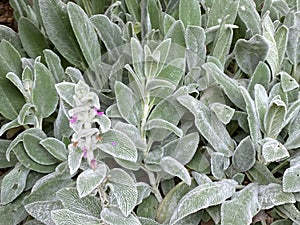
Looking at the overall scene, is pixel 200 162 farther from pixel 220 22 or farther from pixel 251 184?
pixel 220 22

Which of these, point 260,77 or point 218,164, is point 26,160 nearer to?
point 218,164

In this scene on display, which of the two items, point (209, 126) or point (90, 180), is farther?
point (209, 126)

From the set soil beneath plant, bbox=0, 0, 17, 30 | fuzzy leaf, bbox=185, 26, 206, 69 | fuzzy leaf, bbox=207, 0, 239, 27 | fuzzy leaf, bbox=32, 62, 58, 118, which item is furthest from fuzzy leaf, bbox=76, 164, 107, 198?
soil beneath plant, bbox=0, 0, 17, 30

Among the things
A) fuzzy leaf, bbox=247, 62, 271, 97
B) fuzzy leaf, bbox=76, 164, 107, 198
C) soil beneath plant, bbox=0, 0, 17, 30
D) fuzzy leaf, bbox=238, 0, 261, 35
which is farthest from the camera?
soil beneath plant, bbox=0, 0, 17, 30

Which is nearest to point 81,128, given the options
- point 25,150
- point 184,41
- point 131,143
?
point 131,143

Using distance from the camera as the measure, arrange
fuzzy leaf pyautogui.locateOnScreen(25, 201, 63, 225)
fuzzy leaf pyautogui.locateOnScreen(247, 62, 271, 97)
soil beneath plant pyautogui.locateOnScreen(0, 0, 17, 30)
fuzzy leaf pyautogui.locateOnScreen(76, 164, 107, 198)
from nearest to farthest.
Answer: fuzzy leaf pyautogui.locateOnScreen(76, 164, 107, 198)
fuzzy leaf pyautogui.locateOnScreen(25, 201, 63, 225)
fuzzy leaf pyautogui.locateOnScreen(247, 62, 271, 97)
soil beneath plant pyautogui.locateOnScreen(0, 0, 17, 30)

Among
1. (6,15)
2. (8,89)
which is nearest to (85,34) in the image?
(8,89)

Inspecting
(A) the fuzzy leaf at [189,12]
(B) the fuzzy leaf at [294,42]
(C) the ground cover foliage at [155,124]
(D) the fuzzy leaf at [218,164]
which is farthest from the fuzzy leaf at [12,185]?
(B) the fuzzy leaf at [294,42]

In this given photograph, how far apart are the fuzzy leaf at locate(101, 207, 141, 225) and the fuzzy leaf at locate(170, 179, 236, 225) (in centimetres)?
6

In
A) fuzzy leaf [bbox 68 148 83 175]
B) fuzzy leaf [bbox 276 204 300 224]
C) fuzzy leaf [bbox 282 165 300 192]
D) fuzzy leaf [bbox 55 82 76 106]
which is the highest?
fuzzy leaf [bbox 55 82 76 106]

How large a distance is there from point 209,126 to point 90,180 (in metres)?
0.23

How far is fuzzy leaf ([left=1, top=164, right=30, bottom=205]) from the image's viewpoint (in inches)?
34.1

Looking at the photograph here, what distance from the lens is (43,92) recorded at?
35.9 inches

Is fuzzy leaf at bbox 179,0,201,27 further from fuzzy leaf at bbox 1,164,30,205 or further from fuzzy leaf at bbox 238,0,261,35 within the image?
fuzzy leaf at bbox 1,164,30,205
